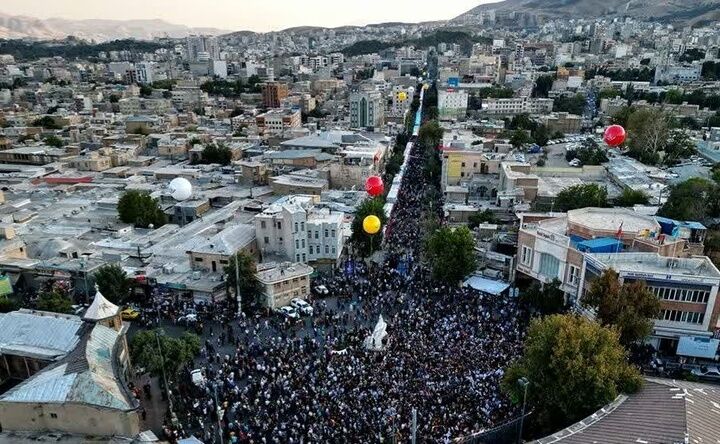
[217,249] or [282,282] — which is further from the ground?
[217,249]

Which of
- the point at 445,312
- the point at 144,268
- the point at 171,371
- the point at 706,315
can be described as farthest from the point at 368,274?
the point at 706,315

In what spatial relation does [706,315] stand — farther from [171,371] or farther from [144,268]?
[144,268]

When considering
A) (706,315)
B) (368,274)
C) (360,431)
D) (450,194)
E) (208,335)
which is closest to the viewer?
(360,431)

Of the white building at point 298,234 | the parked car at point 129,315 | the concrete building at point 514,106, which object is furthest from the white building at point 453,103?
the parked car at point 129,315

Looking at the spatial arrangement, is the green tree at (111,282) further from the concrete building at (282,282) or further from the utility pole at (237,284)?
the concrete building at (282,282)

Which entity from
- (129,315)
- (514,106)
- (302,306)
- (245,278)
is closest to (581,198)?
(302,306)

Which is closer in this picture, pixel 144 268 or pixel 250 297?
pixel 250 297

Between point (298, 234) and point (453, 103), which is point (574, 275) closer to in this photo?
point (298, 234)
